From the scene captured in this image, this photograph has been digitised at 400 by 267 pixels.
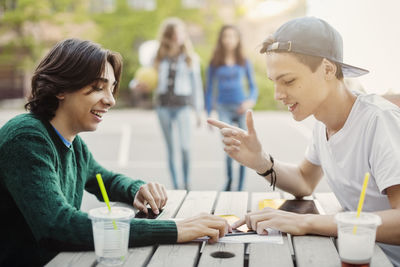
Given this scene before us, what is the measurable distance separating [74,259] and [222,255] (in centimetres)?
53

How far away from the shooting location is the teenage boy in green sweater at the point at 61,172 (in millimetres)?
2035

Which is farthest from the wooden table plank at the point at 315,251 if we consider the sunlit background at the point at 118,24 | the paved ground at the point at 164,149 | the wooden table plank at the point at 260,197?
the sunlit background at the point at 118,24

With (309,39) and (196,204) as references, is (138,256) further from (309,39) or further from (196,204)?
(309,39)

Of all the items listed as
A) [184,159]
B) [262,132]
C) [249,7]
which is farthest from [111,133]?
[249,7]

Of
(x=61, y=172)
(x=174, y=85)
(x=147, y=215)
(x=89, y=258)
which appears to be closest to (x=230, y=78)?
(x=174, y=85)

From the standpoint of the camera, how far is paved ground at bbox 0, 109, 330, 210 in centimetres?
746

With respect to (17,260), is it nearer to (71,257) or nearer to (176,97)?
(71,257)

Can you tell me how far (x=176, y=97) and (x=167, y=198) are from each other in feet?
12.2

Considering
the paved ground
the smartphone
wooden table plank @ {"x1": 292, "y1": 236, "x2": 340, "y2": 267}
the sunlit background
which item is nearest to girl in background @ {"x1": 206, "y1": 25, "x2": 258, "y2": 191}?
the paved ground

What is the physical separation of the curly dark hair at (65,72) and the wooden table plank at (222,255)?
3.14 ft

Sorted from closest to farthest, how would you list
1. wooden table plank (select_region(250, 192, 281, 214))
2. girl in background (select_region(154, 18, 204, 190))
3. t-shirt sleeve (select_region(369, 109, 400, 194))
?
t-shirt sleeve (select_region(369, 109, 400, 194)) < wooden table plank (select_region(250, 192, 281, 214)) < girl in background (select_region(154, 18, 204, 190))

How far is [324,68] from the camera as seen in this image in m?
2.52

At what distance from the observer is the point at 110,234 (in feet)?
5.97

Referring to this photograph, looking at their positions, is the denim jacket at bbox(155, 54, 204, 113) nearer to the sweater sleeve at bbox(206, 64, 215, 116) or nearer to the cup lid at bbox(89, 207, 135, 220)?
the sweater sleeve at bbox(206, 64, 215, 116)
